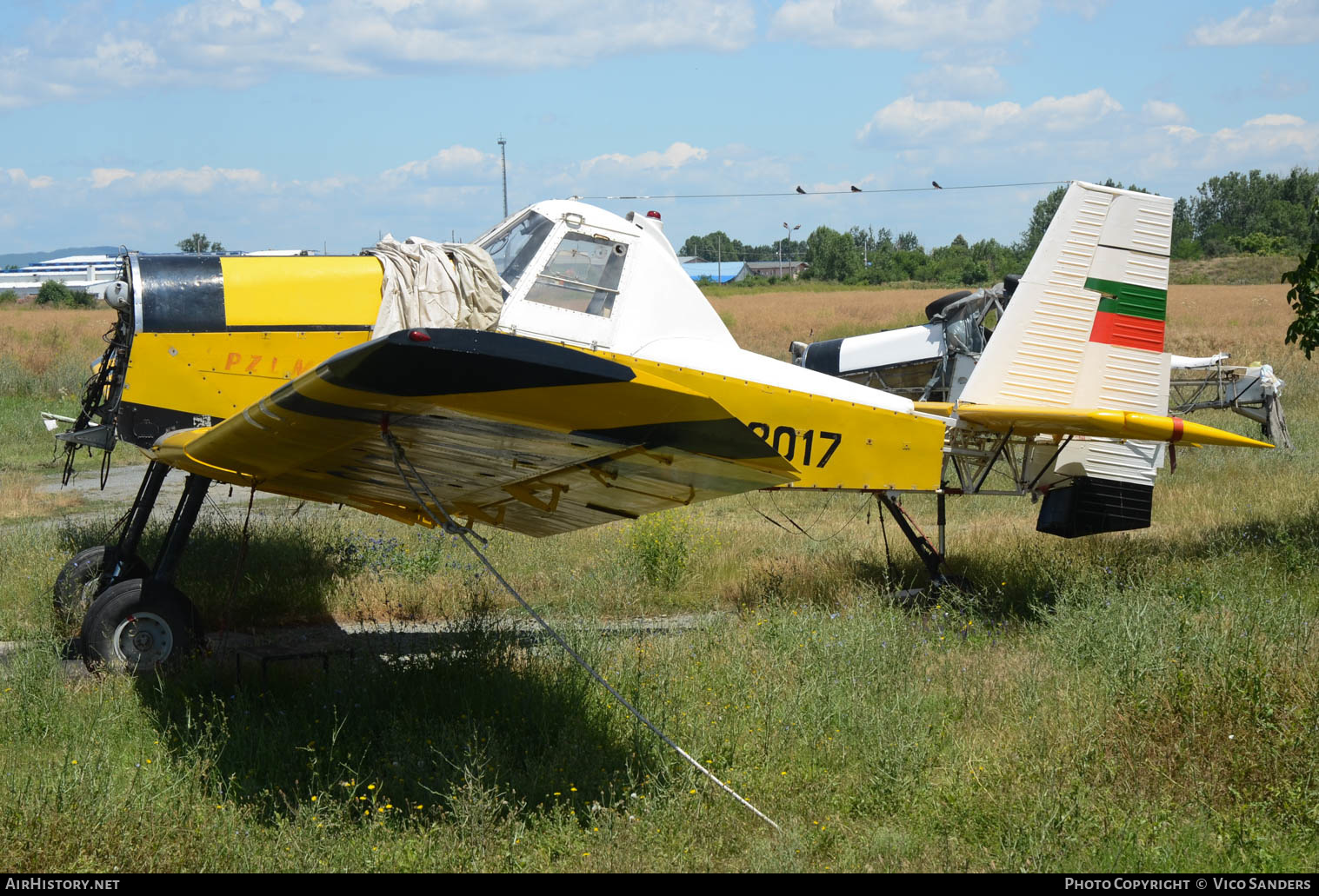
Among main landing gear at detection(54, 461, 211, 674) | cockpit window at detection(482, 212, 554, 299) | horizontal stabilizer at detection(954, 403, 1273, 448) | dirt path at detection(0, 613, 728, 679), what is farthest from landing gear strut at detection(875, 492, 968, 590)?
main landing gear at detection(54, 461, 211, 674)

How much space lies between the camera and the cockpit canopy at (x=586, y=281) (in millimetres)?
6109

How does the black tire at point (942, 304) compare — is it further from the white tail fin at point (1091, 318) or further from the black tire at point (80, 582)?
the black tire at point (80, 582)

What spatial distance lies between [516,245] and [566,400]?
292 cm

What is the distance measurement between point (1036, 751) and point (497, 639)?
3175mm

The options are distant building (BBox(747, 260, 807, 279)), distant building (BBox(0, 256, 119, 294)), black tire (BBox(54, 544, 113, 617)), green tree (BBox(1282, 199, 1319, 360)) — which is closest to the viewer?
black tire (BBox(54, 544, 113, 617))

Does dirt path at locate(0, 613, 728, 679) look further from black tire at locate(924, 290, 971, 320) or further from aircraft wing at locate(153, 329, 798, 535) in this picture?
black tire at locate(924, 290, 971, 320)

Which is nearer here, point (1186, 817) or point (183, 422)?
point (1186, 817)

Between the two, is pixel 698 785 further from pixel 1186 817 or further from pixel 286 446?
pixel 286 446

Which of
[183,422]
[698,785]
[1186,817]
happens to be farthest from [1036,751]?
[183,422]

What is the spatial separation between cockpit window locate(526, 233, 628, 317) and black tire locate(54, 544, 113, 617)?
3.87m

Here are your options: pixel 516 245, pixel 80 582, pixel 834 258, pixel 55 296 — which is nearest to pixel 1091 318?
pixel 516 245

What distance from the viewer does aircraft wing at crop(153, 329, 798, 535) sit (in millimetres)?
3410

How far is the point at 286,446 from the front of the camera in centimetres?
466

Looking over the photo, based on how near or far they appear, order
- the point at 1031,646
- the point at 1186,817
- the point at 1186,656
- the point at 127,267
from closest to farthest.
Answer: the point at 1186,817 < the point at 1186,656 < the point at 127,267 < the point at 1031,646
